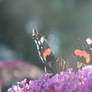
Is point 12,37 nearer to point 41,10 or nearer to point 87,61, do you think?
point 41,10

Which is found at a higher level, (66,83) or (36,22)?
(36,22)

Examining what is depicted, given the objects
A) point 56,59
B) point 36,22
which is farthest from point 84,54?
point 36,22

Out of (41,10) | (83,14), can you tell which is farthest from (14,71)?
(41,10)

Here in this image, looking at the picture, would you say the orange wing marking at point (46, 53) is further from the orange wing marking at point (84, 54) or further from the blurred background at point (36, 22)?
the blurred background at point (36, 22)

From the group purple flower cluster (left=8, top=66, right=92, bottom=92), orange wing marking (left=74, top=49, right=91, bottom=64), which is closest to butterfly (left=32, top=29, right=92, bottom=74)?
orange wing marking (left=74, top=49, right=91, bottom=64)

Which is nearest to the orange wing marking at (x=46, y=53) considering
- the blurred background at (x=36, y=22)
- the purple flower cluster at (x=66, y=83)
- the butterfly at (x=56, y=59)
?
the butterfly at (x=56, y=59)

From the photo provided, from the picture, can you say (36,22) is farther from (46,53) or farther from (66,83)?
(66,83)
